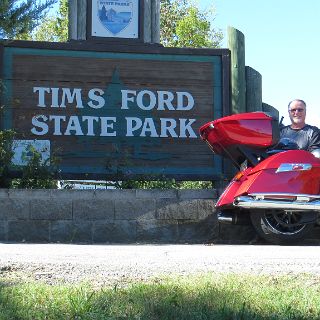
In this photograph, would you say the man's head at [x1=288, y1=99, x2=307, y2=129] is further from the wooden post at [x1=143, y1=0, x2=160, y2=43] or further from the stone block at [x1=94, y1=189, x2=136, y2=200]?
the wooden post at [x1=143, y1=0, x2=160, y2=43]

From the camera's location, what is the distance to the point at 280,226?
697 cm

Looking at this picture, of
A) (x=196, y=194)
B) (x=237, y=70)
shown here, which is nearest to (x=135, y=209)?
(x=196, y=194)

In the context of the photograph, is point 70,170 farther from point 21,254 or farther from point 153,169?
point 21,254

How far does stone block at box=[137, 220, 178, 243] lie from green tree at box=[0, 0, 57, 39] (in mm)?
3415

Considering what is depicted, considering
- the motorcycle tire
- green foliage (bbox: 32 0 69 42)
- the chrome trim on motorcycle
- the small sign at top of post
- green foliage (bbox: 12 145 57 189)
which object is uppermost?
green foliage (bbox: 32 0 69 42)

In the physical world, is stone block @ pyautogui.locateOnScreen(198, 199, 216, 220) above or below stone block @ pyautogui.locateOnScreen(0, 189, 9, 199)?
below

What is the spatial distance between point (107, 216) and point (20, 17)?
3261 mm

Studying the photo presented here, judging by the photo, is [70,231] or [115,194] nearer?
[70,231]

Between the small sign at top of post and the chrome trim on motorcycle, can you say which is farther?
the small sign at top of post

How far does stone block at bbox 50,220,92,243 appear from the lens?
7125 mm

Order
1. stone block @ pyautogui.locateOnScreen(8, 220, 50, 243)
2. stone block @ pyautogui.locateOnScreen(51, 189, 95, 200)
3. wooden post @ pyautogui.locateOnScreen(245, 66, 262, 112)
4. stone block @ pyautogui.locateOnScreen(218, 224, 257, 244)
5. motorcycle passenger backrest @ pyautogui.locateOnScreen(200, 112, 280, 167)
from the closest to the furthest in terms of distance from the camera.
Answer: motorcycle passenger backrest @ pyautogui.locateOnScreen(200, 112, 280, 167), stone block @ pyautogui.locateOnScreen(8, 220, 50, 243), stone block @ pyautogui.locateOnScreen(51, 189, 95, 200), stone block @ pyautogui.locateOnScreen(218, 224, 257, 244), wooden post @ pyautogui.locateOnScreen(245, 66, 262, 112)

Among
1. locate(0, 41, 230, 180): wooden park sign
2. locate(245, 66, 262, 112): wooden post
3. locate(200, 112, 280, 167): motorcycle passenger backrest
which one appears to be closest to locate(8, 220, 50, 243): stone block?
locate(0, 41, 230, 180): wooden park sign

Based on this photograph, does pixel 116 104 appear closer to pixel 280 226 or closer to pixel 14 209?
pixel 14 209

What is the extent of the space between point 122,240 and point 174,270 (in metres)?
2.85
